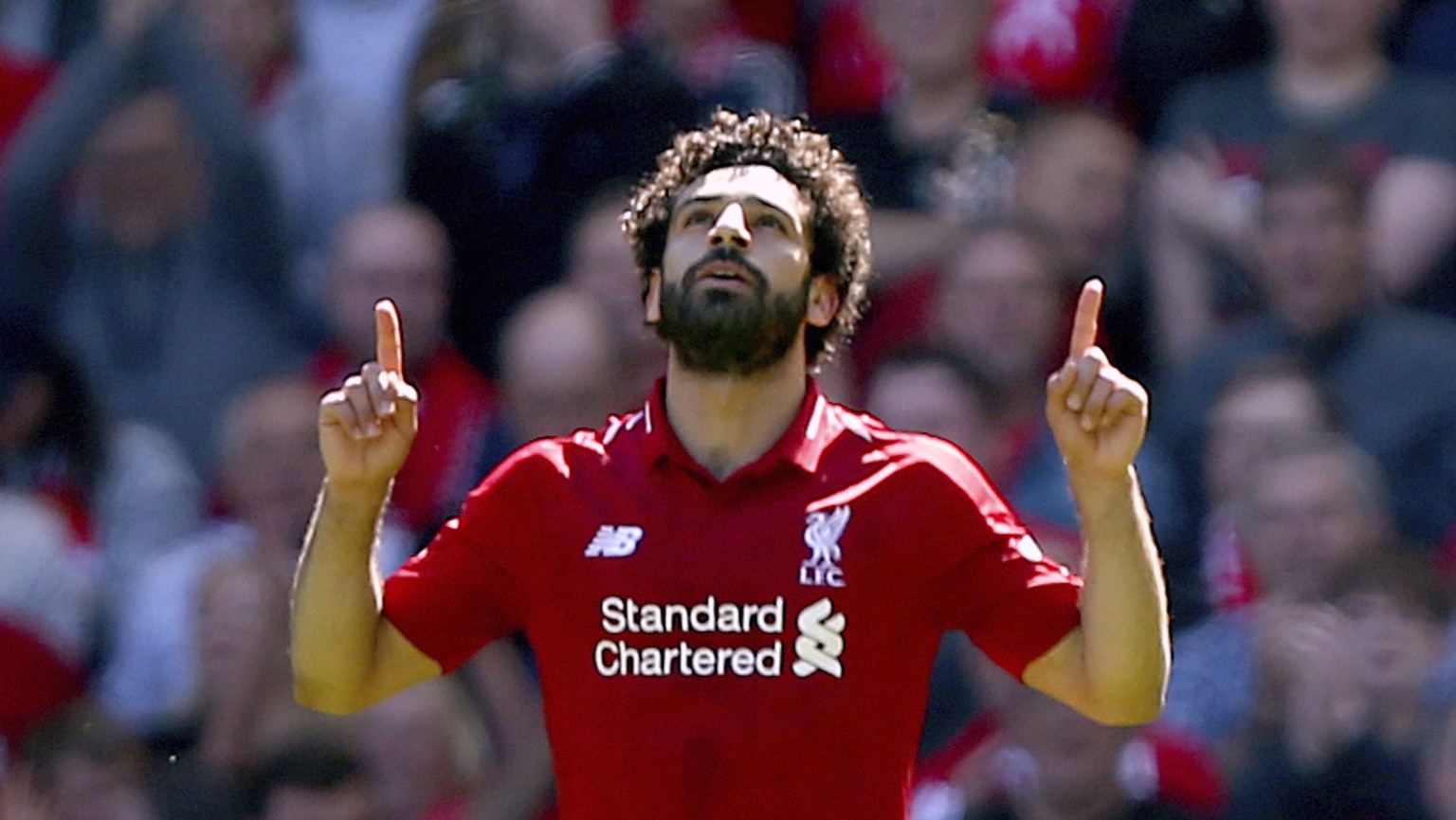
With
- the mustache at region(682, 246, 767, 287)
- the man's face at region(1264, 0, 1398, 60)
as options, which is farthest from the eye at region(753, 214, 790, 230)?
the man's face at region(1264, 0, 1398, 60)

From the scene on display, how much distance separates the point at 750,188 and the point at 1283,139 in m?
3.45

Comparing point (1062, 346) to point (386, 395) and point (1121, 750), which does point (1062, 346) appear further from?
point (386, 395)

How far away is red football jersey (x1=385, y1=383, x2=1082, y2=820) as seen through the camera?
444 centimetres

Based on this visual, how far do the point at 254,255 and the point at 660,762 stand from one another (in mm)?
4526

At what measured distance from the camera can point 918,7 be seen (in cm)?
800

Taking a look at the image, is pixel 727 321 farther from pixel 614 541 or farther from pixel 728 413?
pixel 614 541

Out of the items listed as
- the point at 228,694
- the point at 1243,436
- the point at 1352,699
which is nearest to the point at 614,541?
the point at 1352,699

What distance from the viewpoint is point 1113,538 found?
4.34 m

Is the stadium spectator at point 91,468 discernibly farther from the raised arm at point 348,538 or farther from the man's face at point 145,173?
the raised arm at point 348,538

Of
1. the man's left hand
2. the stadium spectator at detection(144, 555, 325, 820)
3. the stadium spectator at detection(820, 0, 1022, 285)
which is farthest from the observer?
the stadium spectator at detection(820, 0, 1022, 285)

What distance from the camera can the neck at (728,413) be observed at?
182 inches

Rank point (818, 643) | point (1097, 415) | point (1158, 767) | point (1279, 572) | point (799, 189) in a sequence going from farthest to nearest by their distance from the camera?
1. point (1279, 572)
2. point (1158, 767)
3. point (799, 189)
4. point (818, 643)
5. point (1097, 415)

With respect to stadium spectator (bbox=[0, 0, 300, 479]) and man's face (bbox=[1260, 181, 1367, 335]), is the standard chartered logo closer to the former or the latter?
man's face (bbox=[1260, 181, 1367, 335])

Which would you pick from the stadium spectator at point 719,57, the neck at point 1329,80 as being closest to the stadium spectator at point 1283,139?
the neck at point 1329,80
